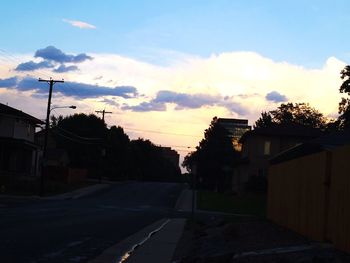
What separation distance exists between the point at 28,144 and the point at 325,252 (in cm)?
5268

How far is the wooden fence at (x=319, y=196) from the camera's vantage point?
1148 centimetres

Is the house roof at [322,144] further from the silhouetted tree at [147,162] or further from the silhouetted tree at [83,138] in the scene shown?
the silhouetted tree at [147,162]

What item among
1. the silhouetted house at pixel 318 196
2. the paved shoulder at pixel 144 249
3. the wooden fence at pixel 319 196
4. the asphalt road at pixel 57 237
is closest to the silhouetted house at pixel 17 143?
the asphalt road at pixel 57 237

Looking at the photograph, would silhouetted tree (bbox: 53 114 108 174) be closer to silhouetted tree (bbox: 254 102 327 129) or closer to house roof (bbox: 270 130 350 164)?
silhouetted tree (bbox: 254 102 327 129)

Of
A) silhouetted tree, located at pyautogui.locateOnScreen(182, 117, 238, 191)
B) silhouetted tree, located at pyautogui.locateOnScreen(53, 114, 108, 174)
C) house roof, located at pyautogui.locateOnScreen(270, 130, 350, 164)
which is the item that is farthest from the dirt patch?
silhouetted tree, located at pyautogui.locateOnScreen(53, 114, 108, 174)

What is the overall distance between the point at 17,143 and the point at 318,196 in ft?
161

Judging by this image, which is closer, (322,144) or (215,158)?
(322,144)

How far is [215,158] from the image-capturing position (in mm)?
81250

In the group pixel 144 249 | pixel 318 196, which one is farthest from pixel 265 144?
pixel 318 196

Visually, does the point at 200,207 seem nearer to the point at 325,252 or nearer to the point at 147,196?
the point at 147,196

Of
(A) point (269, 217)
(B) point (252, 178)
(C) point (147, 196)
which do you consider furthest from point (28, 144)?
(A) point (269, 217)

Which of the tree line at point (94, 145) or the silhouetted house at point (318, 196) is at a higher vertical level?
the tree line at point (94, 145)

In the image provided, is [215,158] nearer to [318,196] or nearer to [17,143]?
[17,143]

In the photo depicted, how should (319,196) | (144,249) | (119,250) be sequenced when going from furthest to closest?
1. (144,249)
2. (119,250)
3. (319,196)
